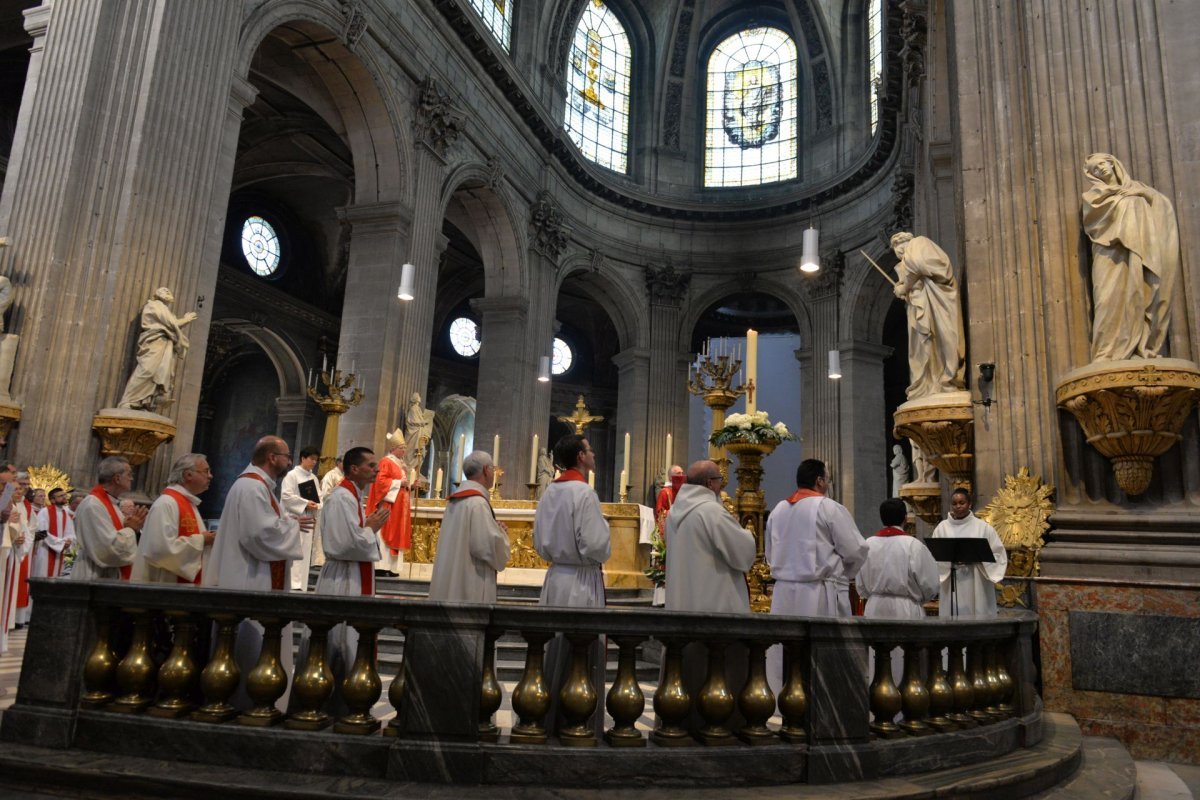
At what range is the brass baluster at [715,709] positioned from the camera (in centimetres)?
312

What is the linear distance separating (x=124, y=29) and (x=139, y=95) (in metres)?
A: 0.75

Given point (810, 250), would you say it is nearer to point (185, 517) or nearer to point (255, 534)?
point (255, 534)

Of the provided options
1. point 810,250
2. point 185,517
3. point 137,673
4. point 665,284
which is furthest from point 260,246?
point 137,673

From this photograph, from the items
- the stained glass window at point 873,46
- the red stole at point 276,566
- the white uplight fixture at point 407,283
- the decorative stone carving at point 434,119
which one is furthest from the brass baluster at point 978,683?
the stained glass window at point 873,46

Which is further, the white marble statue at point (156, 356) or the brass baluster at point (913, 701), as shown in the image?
the white marble statue at point (156, 356)

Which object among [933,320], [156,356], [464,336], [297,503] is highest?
[464,336]

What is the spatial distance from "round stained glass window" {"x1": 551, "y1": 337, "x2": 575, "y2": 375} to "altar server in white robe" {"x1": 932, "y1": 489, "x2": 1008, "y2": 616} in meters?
21.7

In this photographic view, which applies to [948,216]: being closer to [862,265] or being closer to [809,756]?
[809,756]

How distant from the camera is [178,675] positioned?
3270mm

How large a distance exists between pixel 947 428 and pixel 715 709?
416 centimetres

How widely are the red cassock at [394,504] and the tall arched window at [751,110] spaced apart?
56.0ft

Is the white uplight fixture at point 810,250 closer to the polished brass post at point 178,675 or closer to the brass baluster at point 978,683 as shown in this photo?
the brass baluster at point 978,683

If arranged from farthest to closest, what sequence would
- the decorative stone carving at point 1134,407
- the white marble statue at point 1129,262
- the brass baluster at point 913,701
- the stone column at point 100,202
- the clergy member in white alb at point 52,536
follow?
the stone column at point 100,202 → the clergy member in white alb at point 52,536 → the white marble statue at point 1129,262 → the decorative stone carving at point 1134,407 → the brass baluster at point 913,701

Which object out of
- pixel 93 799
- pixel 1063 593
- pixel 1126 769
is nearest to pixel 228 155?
pixel 93 799
